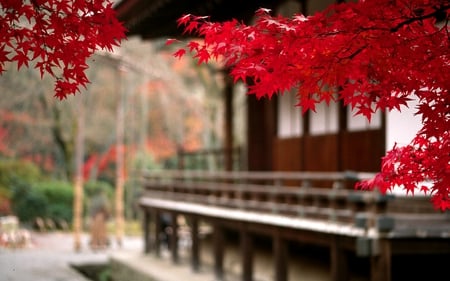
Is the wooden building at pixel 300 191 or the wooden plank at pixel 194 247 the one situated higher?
the wooden building at pixel 300 191

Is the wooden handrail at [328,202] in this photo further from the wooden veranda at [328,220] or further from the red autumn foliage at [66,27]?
the red autumn foliage at [66,27]

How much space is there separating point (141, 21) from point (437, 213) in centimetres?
799

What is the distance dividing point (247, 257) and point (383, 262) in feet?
15.3

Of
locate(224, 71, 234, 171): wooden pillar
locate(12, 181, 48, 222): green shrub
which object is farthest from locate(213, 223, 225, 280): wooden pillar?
locate(12, 181, 48, 222): green shrub

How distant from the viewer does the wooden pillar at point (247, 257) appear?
45.2ft

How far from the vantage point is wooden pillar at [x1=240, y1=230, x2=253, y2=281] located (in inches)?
543

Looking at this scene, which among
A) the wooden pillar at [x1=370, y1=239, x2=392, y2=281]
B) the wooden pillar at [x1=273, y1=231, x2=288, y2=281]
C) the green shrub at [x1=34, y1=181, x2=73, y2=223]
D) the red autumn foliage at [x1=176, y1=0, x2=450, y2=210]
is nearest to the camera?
the red autumn foliage at [x1=176, y1=0, x2=450, y2=210]

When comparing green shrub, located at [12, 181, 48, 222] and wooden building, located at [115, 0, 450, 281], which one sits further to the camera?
green shrub, located at [12, 181, 48, 222]

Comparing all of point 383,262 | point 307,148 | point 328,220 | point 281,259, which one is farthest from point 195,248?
point 383,262

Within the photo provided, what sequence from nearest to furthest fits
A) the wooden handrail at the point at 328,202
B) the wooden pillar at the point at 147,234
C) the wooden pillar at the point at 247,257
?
the wooden handrail at the point at 328,202, the wooden pillar at the point at 247,257, the wooden pillar at the point at 147,234

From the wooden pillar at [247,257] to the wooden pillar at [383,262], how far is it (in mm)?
4495

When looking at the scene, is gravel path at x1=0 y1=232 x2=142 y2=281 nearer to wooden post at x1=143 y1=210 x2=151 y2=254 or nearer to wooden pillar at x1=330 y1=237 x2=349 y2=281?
wooden post at x1=143 y1=210 x2=151 y2=254

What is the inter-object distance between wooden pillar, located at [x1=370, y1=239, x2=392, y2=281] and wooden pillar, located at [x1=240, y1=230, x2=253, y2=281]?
A: 14.7 ft

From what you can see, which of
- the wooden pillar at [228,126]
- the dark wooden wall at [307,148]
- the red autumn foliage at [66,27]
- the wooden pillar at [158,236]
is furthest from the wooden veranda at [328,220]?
the red autumn foliage at [66,27]
